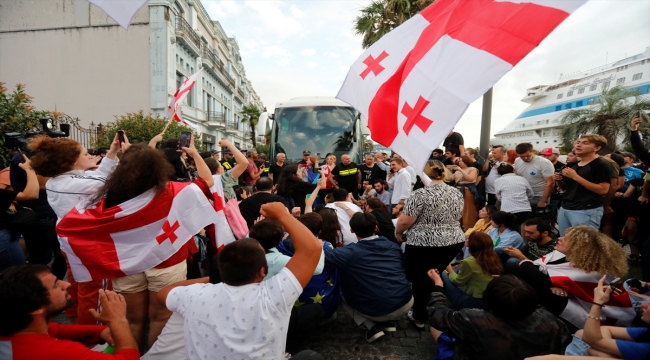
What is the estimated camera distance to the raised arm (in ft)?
5.75

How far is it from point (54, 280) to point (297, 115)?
910 centimetres

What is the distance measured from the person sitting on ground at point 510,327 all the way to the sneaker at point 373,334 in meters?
1.13

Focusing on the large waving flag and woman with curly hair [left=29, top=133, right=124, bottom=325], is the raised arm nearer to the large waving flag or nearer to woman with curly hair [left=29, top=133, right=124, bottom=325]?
the large waving flag

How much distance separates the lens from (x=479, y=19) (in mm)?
2074

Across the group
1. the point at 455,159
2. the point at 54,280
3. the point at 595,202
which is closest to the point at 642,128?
the point at 455,159

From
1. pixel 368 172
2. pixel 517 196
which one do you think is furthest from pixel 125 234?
pixel 368 172

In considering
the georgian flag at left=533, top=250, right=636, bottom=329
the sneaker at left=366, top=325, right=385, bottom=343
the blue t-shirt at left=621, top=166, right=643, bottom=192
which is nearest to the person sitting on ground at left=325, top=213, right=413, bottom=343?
the sneaker at left=366, top=325, right=385, bottom=343

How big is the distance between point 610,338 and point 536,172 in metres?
3.82

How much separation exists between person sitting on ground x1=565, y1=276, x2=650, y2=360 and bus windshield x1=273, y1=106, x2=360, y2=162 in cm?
800

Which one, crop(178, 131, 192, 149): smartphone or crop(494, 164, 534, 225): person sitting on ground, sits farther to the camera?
crop(494, 164, 534, 225): person sitting on ground

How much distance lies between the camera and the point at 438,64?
2.11m

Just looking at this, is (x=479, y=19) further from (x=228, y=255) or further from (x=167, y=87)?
(x=167, y=87)

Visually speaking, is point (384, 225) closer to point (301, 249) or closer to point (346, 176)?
point (301, 249)

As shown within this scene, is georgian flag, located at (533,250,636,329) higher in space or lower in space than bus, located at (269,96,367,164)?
lower
